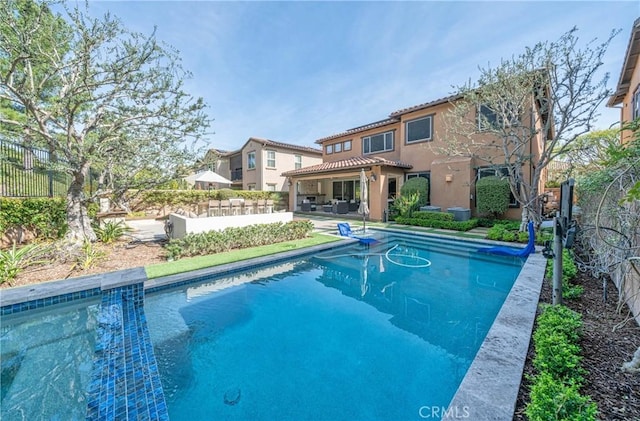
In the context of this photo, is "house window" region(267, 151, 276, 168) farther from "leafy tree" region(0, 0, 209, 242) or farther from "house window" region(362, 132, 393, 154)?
"leafy tree" region(0, 0, 209, 242)

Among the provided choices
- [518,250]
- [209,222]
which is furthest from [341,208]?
[518,250]

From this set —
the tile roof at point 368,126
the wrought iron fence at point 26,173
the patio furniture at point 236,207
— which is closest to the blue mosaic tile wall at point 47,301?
the wrought iron fence at point 26,173

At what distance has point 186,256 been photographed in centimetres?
834

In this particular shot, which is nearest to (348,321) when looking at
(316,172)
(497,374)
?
(497,374)

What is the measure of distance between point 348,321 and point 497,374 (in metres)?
2.69

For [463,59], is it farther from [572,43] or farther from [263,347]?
[263,347]

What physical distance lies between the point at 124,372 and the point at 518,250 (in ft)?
36.1

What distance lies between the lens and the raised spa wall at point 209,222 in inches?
364

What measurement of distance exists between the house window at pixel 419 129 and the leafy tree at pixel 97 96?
42.3 feet

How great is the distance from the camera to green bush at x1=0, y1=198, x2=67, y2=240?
933cm

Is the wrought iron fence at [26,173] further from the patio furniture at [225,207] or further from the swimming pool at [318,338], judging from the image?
the swimming pool at [318,338]

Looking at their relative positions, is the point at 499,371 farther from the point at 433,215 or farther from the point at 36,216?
the point at 36,216

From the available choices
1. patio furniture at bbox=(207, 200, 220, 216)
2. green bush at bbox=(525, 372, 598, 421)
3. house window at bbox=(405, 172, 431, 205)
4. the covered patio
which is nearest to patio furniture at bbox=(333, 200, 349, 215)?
the covered patio

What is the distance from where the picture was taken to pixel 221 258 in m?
8.03
